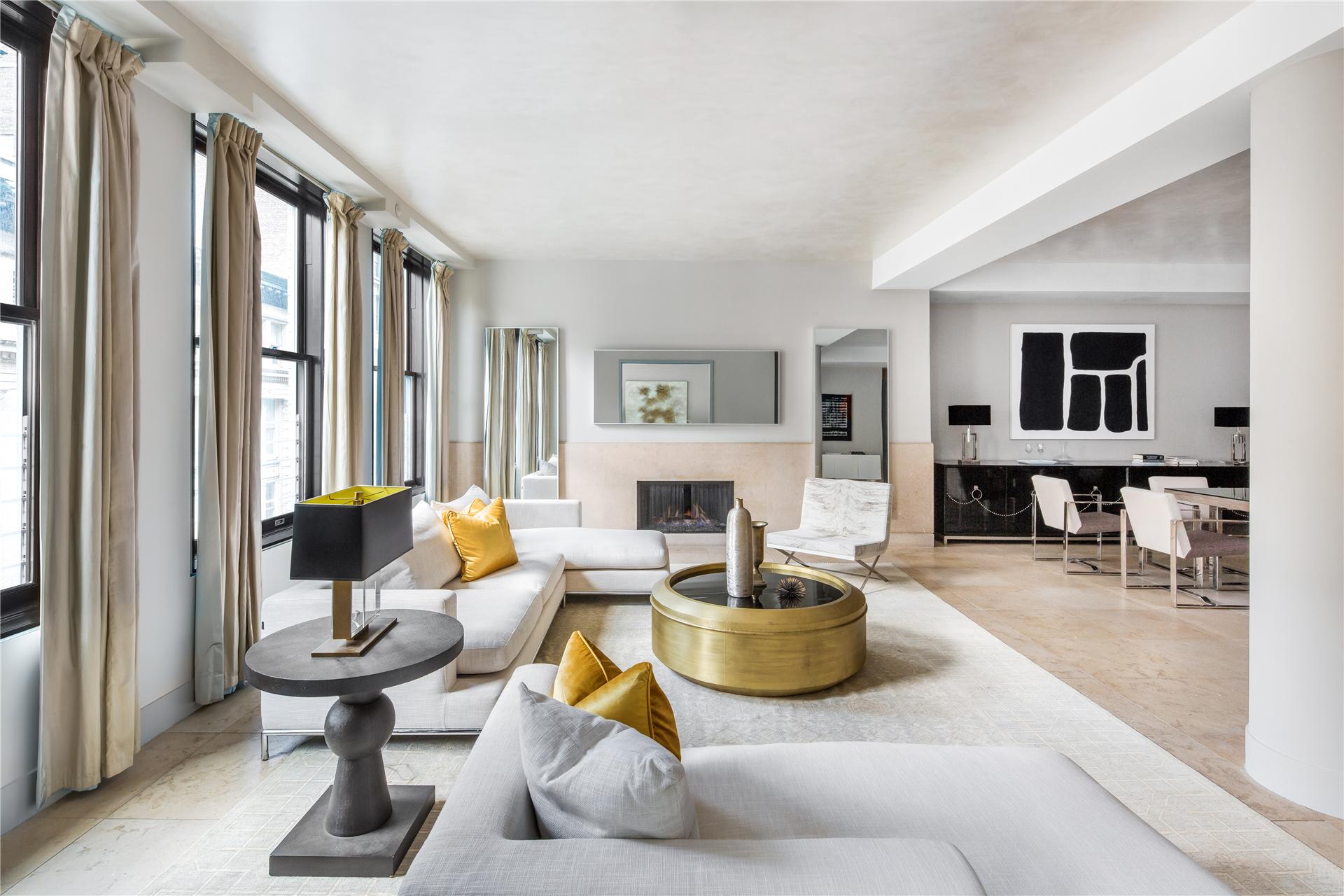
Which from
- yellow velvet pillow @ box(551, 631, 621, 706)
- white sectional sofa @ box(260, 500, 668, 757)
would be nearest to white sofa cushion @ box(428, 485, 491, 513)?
white sectional sofa @ box(260, 500, 668, 757)

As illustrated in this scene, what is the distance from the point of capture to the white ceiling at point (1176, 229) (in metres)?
4.30

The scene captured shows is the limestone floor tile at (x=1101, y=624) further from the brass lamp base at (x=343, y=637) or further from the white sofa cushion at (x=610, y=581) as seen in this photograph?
the brass lamp base at (x=343, y=637)

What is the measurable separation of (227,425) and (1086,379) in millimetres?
7687

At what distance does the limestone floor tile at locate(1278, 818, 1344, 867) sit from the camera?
6.26 feet

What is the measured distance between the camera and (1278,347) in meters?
2.22

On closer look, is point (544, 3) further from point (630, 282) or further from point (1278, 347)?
point (630, 282)

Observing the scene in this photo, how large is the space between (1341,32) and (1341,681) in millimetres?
1985

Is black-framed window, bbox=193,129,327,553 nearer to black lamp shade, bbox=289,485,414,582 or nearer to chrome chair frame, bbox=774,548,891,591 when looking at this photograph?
black lamp shade, bbox=289,485,414,582

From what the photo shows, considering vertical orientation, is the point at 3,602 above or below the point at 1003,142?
below

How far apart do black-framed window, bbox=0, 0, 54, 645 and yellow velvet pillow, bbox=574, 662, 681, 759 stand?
201cm

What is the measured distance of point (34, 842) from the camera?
6.41ft

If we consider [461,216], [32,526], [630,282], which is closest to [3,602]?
[32,526]

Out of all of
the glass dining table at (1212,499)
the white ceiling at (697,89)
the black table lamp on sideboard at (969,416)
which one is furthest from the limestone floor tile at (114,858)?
the black table lamp on sideboard at (969,416)

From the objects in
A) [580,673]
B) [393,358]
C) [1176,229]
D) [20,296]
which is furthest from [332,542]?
[1176,229]
